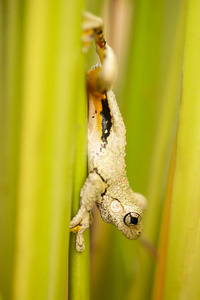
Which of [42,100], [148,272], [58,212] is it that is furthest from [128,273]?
[42,100]

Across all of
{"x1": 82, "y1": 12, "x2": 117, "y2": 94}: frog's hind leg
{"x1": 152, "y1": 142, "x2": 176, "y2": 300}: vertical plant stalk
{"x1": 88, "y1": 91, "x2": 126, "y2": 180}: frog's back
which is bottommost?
{"x1": 152, "y1": 142, "x2": 176, "y2": 300}: vertical plant stalk

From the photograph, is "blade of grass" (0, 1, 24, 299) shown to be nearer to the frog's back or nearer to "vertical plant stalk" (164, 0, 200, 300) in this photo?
the frog's back

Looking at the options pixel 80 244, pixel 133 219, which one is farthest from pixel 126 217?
pixel 80 244

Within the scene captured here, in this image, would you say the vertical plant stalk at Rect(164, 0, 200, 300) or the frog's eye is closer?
the vertical plant stalk at Rect(164, 0, 200, 300)

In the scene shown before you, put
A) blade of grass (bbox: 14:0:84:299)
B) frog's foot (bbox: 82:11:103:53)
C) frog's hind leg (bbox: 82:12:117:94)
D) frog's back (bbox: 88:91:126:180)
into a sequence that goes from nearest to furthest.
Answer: blade of grass (bbox: 14:0:84:299), frog's foot (bbox: 82:11:103:53), frog's hind leg (bbox: 82:12:117:94), frog's back (bbox: 88:91:126:180)

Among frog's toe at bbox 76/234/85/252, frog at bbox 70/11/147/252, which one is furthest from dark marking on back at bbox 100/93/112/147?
frog's toe at bbox 76/234/85/252

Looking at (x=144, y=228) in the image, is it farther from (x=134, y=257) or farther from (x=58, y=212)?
(x=58, y=212)
